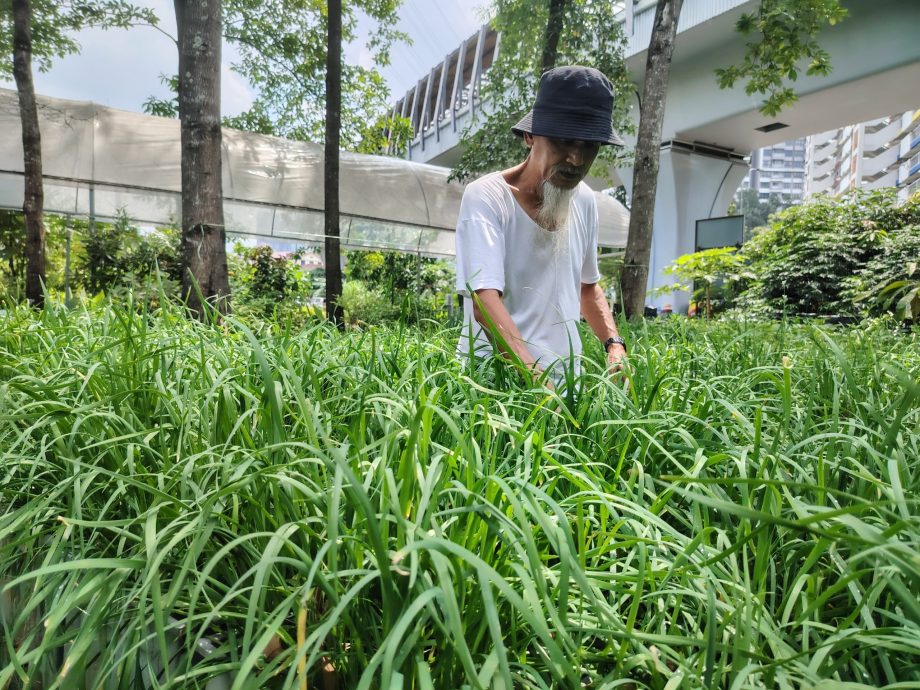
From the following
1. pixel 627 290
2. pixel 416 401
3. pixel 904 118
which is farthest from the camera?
pixel 904 118

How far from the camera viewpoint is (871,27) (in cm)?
1337

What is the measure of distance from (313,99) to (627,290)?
28.9 ft

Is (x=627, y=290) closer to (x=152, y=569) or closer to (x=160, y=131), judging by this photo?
(x=152, y=569)

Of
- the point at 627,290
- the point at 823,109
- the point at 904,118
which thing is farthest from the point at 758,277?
the point at 904,118

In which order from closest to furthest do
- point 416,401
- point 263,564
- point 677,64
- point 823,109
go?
point 263,564
point 416,401
point 823,109
point 677,64

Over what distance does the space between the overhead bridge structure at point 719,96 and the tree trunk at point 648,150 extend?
4603 mm

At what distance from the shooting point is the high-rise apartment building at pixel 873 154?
65000 millimetres

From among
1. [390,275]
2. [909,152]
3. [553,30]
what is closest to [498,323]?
[553,30]

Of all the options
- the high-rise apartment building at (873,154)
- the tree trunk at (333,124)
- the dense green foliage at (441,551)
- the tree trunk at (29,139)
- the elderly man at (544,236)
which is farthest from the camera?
the high-rise apartment building at (873,154)

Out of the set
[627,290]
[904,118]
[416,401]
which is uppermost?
[904,118]

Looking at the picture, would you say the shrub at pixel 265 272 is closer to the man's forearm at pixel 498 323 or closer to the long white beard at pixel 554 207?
the long white beard at pixel 554 207

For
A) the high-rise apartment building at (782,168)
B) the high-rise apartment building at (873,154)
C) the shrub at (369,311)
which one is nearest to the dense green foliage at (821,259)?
the shrub at (369,311)

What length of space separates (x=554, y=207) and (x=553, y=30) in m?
6.76

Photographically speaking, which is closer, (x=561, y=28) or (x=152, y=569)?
(x=152, y=569)
